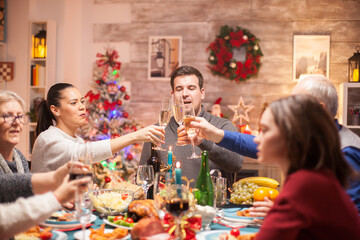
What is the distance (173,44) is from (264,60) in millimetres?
1325

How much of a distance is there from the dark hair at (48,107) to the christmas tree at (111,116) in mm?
1931

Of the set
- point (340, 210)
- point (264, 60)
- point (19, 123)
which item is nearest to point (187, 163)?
point (19, 123)

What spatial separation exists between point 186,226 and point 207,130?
2.77 ft

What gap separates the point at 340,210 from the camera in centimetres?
108

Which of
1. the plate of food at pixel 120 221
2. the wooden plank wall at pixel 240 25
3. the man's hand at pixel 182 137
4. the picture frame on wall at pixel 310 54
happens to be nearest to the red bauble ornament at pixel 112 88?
the wooden plank wall at pixel 240 25

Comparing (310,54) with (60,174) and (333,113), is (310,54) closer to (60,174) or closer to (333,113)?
(333,113)

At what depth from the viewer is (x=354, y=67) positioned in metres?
4.75

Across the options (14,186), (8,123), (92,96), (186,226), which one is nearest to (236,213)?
(186,226)

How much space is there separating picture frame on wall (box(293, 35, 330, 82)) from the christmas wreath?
522 millimetres

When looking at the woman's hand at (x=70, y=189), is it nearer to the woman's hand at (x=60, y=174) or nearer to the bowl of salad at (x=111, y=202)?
the woman's hand at (x=60, y=174)

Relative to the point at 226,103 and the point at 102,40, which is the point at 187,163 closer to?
the point at 226,103

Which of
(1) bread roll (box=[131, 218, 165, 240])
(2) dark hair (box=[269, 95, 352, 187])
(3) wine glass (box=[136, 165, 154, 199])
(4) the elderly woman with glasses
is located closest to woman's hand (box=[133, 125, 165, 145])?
(3) wine glass (box=[136, 165, 154, 199])

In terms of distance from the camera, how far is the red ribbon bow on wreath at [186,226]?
4.69 ft

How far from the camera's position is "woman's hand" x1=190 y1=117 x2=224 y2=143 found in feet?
7.21
